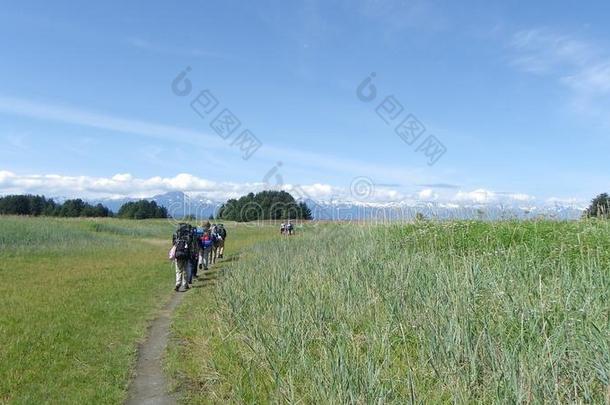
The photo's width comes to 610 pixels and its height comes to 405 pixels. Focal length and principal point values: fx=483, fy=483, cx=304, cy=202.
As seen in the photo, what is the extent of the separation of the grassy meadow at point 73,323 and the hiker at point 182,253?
0.45m

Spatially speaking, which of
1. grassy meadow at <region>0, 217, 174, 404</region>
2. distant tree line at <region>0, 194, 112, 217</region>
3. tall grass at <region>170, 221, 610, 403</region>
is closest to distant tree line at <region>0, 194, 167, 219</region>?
distant tree line at <region>0, 194, 112, 217</region>

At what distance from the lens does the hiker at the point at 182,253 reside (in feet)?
43.0

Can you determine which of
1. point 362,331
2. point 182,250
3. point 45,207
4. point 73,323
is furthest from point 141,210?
point 362,331

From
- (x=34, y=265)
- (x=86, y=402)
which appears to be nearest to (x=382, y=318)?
(x=86, y=402)

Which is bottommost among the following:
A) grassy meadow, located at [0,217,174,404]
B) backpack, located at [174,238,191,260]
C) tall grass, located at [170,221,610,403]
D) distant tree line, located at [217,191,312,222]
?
grassy meadow, located at [0,217,174,404]

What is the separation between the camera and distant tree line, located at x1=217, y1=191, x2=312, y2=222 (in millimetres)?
83381

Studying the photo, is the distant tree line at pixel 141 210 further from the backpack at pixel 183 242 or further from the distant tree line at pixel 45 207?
the backpack at pixel 183 242

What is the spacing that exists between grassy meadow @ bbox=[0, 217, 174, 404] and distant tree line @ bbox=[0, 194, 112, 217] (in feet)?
269

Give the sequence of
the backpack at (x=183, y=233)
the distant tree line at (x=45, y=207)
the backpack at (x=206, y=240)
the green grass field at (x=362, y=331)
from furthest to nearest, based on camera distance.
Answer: the distant tree line at (x=45, y=207), the backpack at (x=206, y=240), the backpack at (x=183, y=233), the green grass field at (x=362, y=331)

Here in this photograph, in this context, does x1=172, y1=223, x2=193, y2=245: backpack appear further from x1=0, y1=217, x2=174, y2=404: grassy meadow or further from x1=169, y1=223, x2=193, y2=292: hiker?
x1=0, y1=217, x2=174, y2=404: grassy meadow

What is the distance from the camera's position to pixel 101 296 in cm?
1176

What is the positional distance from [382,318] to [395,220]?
35.0 feet

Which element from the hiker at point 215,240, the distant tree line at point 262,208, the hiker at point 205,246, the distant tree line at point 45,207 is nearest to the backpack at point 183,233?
the hiker at point 205,246

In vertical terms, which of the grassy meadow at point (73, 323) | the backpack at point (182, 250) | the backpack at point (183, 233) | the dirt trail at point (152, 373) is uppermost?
the backpack at point (183, 233)
